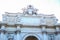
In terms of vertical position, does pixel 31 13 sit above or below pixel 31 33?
above

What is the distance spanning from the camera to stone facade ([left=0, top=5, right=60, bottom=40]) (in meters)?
15.7

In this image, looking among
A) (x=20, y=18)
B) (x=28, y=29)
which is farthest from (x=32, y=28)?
(x=20, y=18)

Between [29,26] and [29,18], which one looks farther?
[29,18]

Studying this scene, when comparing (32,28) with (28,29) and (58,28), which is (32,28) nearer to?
(28,29)

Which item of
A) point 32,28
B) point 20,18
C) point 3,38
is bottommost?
point 3,38

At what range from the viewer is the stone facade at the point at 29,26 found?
15664 millimetres

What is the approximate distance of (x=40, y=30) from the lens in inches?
634

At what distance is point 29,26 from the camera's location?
53.1 feet

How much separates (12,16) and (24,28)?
1816 mm

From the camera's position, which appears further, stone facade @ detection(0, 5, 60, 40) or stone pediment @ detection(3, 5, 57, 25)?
stone pediment @ detection(3, 5, 57, 25)

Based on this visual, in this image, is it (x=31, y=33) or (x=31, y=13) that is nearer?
(x=31, y=33)

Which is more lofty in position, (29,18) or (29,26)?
(29,18)

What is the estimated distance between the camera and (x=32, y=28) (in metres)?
16.1

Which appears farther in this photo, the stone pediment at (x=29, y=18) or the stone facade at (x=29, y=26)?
the stone pediment at (x=29, y=18)
